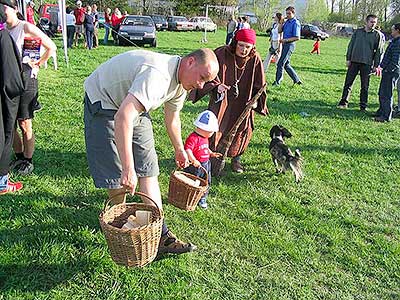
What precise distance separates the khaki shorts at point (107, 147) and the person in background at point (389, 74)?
6161 millimetres

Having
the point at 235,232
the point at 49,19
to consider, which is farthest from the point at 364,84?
the point at 49,19

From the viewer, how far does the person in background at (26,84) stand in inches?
160

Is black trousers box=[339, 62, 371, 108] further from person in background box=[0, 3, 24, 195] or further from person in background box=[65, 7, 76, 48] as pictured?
person in background box=[65, 7, 76, 48]

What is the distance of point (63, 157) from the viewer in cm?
495

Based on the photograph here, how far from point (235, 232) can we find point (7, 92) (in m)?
2.36

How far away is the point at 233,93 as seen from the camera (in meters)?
4.68

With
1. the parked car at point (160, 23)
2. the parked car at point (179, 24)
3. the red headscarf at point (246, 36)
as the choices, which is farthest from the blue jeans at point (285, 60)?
the parked car at point (179, 24)

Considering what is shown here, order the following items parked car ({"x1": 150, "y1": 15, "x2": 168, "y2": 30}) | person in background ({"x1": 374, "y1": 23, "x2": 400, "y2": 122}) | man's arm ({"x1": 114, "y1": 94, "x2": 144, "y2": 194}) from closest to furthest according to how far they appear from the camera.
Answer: man's arm ({"x1": 114, "y1": 94, "x2": 144, "y2": 194}) < person in background ({"x1": 374, "y1": 23, "x2": 400, "y2": 122}) < parked car ({"x1": 150, "y1": 15, "x2": 168, "y2": 30})

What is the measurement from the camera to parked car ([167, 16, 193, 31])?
3062 cm

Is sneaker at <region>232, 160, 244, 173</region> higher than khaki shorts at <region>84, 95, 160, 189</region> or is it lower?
lower

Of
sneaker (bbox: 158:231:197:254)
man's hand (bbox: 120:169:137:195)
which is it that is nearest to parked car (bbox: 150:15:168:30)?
sneaker (bbox: 158:231:197:254)

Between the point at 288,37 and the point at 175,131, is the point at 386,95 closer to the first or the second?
the point at 288,37

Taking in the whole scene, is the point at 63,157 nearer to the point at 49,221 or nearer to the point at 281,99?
the point at 49,221

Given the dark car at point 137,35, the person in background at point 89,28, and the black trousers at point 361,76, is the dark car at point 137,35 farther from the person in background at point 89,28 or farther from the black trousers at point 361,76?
the black trousers at point 361,76
